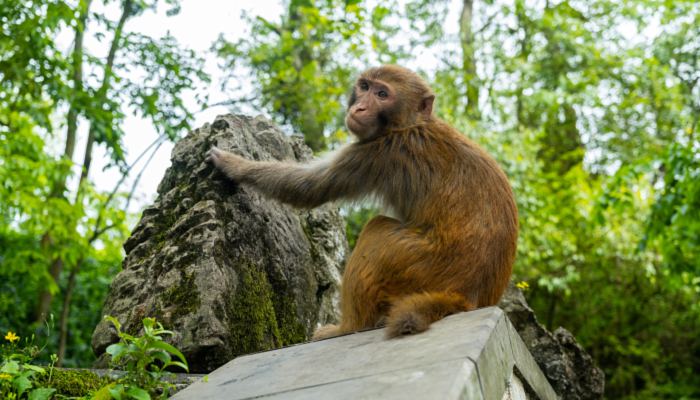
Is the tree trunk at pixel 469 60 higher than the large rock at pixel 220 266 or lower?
higher

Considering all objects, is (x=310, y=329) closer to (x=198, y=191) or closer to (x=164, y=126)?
(x=198, y=191)

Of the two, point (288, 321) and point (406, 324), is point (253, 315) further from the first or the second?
point (406, 324)

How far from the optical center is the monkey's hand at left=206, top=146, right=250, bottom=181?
5723 millimetres

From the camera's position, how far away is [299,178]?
5500 millimetres

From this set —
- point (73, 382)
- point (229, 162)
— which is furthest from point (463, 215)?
point (73, 382)

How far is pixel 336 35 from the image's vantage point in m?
17.7

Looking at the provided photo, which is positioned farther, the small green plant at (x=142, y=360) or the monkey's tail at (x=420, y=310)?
the monkey's tail at (x=420, y=310)

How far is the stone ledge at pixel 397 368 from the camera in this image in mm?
3131

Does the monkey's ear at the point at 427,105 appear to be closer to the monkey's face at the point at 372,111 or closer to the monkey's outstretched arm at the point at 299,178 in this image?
the monkey's face at the point at 372,111

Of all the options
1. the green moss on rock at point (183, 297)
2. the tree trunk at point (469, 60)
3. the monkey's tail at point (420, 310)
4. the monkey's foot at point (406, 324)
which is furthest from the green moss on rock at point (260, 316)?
the tree trunk at point (469, 60)

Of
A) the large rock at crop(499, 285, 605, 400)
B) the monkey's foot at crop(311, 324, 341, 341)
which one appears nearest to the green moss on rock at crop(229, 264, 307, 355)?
the monkey's foot at crop(311, 324, 341, 341)

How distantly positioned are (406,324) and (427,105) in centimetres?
201

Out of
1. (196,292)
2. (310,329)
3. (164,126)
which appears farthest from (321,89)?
(196,292)

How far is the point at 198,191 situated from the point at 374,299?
1.93m
